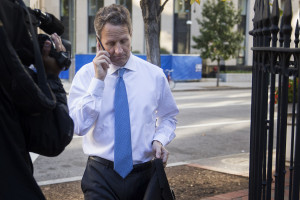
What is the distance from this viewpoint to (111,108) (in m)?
2.74

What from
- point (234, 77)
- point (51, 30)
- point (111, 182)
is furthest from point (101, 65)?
point (234, 77)

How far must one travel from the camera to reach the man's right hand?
2.58 metres

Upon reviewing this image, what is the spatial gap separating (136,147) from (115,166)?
0.64ft

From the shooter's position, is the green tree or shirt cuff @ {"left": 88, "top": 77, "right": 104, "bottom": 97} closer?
shirt cuff @ {"left": 88, "top": 77, "right": 104, "bottom": 97}

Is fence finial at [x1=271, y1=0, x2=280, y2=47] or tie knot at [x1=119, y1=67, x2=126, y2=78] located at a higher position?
fence finial at [x1=271, y1=0, x2=280, y2=47]

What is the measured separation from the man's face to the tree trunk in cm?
284

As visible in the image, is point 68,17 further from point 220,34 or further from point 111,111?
point 111,111

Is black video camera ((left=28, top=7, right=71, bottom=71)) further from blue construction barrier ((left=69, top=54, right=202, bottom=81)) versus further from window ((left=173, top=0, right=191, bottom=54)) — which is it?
window ((left=173, top=0, right=191, bottom=54))

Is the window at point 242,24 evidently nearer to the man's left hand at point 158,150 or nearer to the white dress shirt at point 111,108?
the white dress shirt at point 111,108

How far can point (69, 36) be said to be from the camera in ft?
109

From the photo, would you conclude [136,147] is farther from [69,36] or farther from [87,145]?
[69,36]

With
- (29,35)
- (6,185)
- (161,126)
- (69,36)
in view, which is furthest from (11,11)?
(69,36)

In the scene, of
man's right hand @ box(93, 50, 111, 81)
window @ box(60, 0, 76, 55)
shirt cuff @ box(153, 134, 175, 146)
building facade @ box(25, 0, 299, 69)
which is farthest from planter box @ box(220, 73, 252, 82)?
man's right hand @ box(93, 50, 111, 81)

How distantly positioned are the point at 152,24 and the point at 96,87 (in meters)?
3.14
